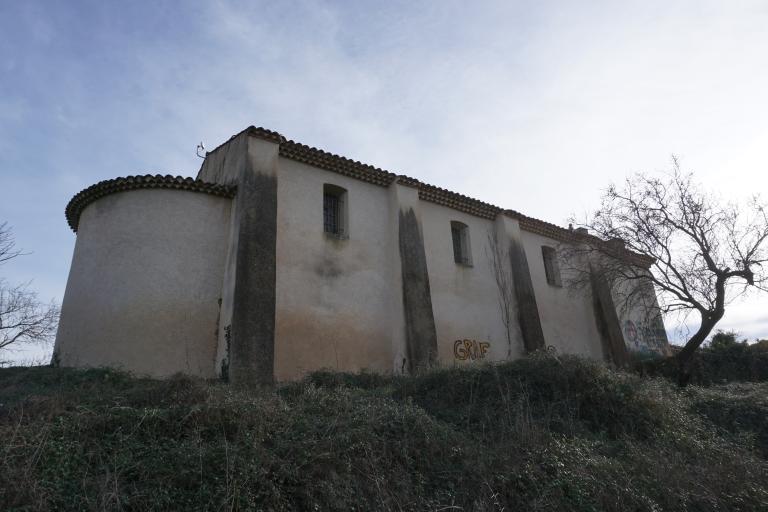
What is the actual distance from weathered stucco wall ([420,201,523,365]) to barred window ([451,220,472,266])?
0.46ft

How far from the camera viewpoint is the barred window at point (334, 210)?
13.6 m

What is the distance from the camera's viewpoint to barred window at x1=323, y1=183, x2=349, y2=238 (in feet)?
44.5

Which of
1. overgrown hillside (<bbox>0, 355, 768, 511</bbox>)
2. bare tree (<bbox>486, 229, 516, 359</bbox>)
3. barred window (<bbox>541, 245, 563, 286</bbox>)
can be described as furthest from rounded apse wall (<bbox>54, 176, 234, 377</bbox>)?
barred window (<bbox>541, 245, 563, 286</bbox>)

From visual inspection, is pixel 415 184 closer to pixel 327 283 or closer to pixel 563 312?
pixel 327 283

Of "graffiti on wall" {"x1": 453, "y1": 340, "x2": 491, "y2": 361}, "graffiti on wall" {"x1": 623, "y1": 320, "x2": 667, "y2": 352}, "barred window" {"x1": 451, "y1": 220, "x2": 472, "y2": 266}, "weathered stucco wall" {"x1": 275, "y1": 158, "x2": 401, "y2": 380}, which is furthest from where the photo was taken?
"graffiti on wall" {"x1": 623, "y1": 320, "x2": 667, "y2": 352}

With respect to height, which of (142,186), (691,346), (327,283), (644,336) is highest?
(142,186)

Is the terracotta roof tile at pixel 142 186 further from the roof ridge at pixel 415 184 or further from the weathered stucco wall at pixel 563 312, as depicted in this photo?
the weathered stucco wall at pixel 563 312

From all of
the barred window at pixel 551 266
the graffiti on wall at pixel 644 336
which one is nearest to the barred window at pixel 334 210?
the barred window at pixel 551 266

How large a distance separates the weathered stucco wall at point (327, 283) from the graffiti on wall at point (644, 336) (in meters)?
11.0

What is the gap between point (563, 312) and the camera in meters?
17.6

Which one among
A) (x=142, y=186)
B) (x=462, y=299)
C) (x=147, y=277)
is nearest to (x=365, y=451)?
(x=147, y=277)

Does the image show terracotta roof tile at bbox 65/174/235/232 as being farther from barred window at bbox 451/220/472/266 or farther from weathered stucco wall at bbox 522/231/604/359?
weathered stucco wall at bbox 522/231/604/359

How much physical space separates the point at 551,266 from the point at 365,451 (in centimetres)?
1447

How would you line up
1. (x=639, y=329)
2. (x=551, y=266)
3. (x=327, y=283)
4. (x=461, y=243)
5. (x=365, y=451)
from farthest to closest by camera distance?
(x=639, y=329) < (x=551, y=266) < (x=461, y=243) < (x=327, y=283) < (x=365, y=451)
